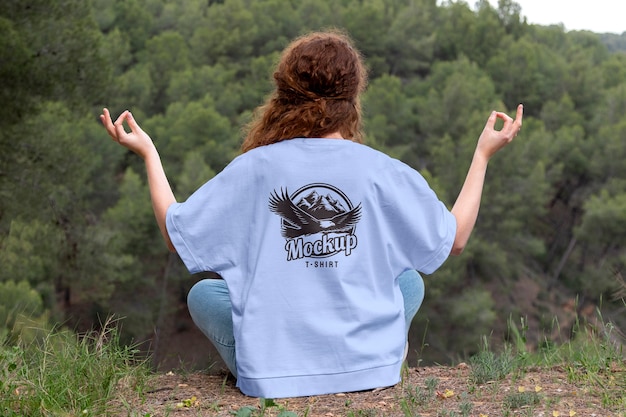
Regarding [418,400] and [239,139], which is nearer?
[418,400]

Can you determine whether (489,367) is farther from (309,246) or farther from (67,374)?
(67,374)

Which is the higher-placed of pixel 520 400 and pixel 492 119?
pixel 492 119

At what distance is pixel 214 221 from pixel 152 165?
0.82 feet

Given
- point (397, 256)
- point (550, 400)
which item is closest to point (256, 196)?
point (397, 256)

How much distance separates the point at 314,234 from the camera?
2.27 m

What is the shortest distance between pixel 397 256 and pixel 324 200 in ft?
0.86

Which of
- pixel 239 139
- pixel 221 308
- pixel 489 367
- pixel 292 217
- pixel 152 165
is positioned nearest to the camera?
pixel 292 217

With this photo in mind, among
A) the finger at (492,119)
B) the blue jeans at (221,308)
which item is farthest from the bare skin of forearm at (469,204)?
the blue jeans at (221,308)

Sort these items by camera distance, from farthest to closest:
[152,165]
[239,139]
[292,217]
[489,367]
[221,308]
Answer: [239,139]
[489,367]
[221,308]
[152,165]
[292,217]

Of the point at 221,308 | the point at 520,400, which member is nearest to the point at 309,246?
the point at 221,308

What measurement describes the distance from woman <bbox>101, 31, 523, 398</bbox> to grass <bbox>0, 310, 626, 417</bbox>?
4.7 inches

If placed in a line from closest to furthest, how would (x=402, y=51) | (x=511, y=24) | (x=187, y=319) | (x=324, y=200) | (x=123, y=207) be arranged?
(x=324, y=200) < (x=123, y=207) < (x=187, y=319) < (x=402, y=51) < (x=511, y=24)

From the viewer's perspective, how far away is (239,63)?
32281 mm

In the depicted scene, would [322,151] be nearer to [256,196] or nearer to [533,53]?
[256,196]
